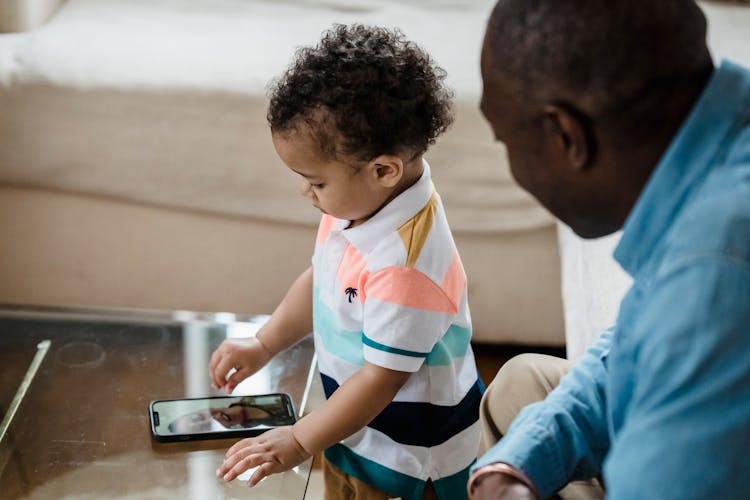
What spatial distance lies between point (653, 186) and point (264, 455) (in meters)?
0.56

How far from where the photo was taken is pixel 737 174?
648 mm

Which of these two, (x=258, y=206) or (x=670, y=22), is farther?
(x=258, y=206)

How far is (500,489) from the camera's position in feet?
2.72

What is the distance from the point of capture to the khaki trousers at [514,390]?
1.02 metres

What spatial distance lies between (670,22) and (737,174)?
119mm

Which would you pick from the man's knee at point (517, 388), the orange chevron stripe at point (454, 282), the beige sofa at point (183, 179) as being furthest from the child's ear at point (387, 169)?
the beige sofa at point (183, 179)

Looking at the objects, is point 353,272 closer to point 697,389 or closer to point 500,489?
point 500,489

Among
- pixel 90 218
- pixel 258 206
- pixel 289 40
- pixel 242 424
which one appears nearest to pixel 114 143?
Result: pixel 90 218

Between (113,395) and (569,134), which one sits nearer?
(569,134)

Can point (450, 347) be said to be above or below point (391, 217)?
below

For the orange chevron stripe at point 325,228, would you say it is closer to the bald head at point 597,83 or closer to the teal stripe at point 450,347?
the teal stripe at point 450,347

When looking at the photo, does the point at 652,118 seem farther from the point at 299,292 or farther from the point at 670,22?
the point at 299,292

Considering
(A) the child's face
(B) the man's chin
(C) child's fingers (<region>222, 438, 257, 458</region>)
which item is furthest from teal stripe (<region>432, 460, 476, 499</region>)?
(B) the man's chin

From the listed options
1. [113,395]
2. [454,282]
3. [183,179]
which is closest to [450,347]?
[454,282]
